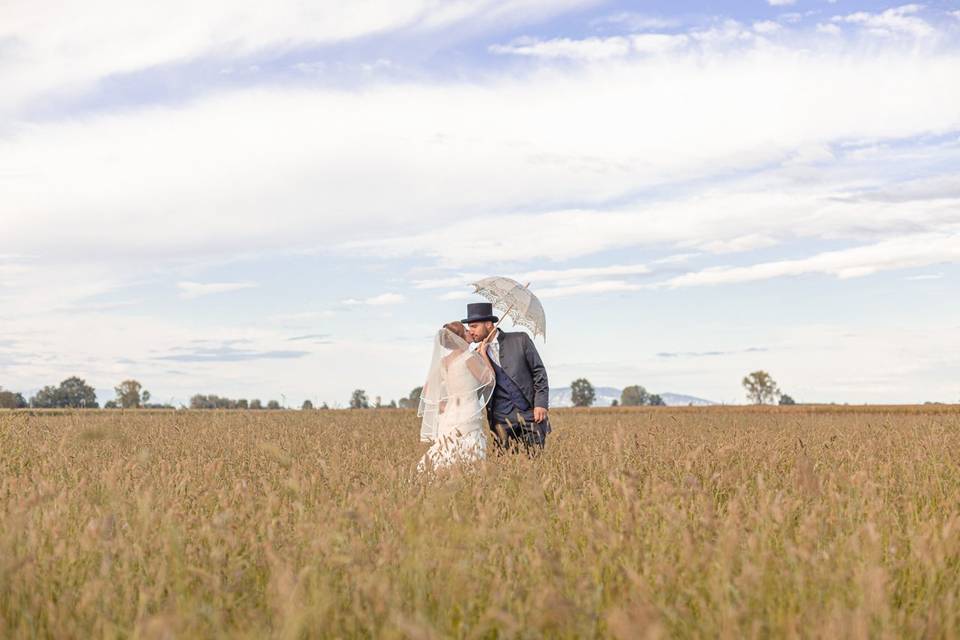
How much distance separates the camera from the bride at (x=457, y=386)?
8516mm

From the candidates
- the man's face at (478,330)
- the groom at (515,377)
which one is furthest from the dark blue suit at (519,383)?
the man's face at (478,330)

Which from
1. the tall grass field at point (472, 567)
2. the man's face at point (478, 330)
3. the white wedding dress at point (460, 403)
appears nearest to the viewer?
the tall grass field at point (472, 567)

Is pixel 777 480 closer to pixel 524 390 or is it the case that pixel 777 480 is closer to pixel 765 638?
pixel 524 390

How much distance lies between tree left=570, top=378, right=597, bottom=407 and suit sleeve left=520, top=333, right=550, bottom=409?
82423 mm

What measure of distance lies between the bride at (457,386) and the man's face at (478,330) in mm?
115

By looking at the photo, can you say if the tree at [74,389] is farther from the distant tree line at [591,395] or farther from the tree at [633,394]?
the tree at [633,394]

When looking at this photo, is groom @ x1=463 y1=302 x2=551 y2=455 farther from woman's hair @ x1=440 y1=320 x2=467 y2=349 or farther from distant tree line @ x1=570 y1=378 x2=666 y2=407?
distant tree line @ x1=570 y1=378 x2=666 y2=407

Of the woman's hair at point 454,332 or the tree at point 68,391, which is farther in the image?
the tree at point 68,391

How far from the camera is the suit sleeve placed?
864 cm

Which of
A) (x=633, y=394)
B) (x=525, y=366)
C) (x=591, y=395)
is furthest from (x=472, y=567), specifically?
(x=633, y=394)

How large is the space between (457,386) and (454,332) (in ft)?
1.85

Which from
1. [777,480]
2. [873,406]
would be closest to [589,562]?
[777,480]

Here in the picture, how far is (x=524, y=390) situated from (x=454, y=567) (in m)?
5.43

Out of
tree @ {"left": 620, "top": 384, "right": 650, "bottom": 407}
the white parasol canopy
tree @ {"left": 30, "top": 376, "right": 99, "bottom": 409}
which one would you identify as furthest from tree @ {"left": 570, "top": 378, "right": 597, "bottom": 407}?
the white parasol canopy
